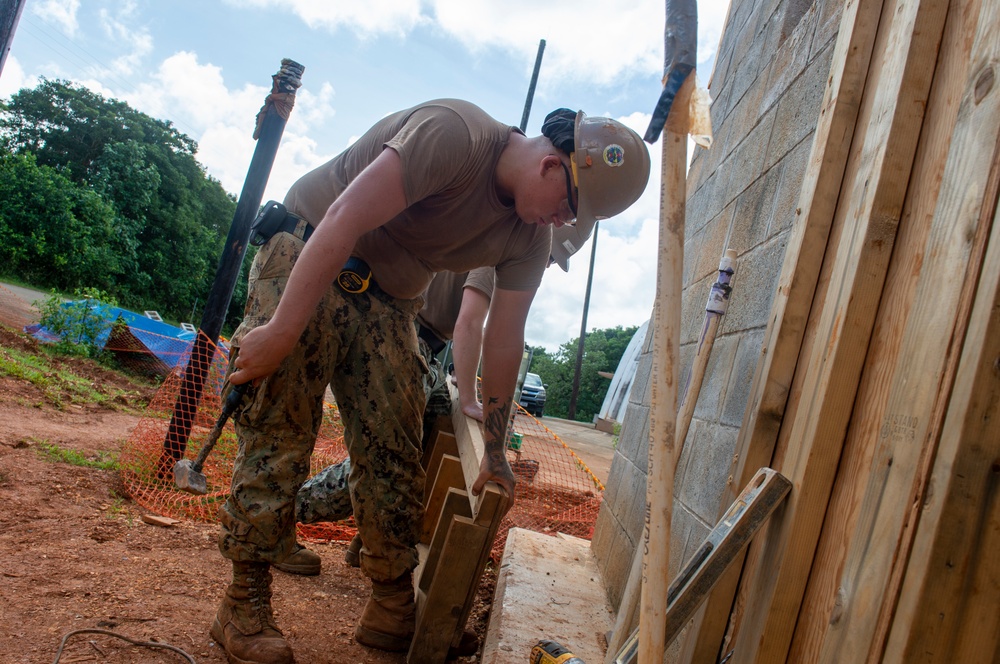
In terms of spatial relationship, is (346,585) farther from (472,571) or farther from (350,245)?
(350,245)

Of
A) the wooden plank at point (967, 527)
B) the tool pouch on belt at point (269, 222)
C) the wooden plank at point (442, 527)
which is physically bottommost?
the wooden plank at point (442, 527)

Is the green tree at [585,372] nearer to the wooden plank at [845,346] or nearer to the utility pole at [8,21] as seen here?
the utility pole at [8,21]

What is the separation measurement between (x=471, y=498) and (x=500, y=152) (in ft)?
3.88

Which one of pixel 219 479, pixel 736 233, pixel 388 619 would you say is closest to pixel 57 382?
pixel 219 479

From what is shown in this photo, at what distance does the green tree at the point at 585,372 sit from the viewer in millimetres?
34562

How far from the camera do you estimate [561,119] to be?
2152 millimetres

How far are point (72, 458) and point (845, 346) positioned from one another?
14.6 ft

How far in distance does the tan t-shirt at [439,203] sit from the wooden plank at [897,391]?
125 centimetres

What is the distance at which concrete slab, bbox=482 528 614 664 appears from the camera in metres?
2.12

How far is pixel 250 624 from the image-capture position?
212 centimetres

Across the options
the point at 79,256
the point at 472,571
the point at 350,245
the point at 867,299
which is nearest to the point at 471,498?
the point at 472,571

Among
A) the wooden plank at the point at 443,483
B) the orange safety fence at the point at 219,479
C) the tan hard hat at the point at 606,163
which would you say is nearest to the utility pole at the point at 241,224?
the orange safety fence at the point at 219,479

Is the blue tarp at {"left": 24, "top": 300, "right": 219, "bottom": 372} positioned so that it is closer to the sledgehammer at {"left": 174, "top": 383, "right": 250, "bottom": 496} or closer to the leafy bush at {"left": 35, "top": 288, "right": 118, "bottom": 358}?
the leafy bush at {"left": 35, "top": 288, "right": 118, "bottom": 358}

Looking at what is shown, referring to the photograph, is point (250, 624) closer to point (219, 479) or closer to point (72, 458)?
point (219, 479)
